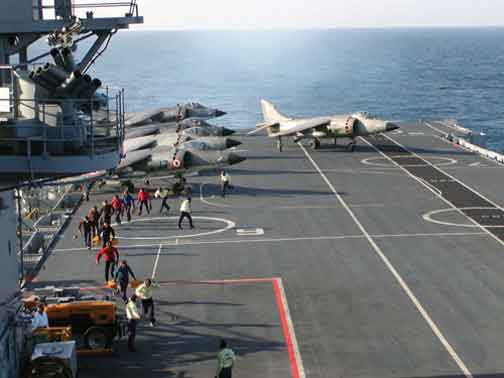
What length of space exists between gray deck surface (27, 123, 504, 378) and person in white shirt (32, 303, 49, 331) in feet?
5.32

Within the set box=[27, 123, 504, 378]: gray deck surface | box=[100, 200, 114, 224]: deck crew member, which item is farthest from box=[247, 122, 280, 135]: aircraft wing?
box=[100, 200, 114, 224]: deck crew member

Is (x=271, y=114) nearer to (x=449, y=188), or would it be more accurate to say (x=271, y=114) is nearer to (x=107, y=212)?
(x=449, y=188)

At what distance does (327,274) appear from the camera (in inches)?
1186

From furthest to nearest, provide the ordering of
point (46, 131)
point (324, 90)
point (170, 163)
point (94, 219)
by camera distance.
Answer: point (324, 90), point (170, 163), point (94, 219), point (46, 131)

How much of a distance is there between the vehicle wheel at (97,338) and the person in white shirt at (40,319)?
1281 millimetres

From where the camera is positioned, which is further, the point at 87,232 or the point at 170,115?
the point at 170,115

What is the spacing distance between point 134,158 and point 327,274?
62.2 feet

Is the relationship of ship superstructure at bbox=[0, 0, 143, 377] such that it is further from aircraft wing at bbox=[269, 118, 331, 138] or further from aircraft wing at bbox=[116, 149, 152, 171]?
aircraft wing at bbox=[269, 118, 331, 138]

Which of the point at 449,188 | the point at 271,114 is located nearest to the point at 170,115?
the point at 271,114

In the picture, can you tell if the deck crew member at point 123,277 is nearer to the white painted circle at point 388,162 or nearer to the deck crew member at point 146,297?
the deck crew member at point 146,297

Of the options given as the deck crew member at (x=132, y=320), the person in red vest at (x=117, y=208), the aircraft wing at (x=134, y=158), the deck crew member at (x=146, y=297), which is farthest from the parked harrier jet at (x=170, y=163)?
the deck crew member at (x=132, y=320)

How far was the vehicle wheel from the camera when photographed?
22.7m

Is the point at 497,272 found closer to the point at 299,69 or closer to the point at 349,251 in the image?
the point at 349,251

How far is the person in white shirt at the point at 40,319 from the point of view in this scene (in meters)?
21.4
